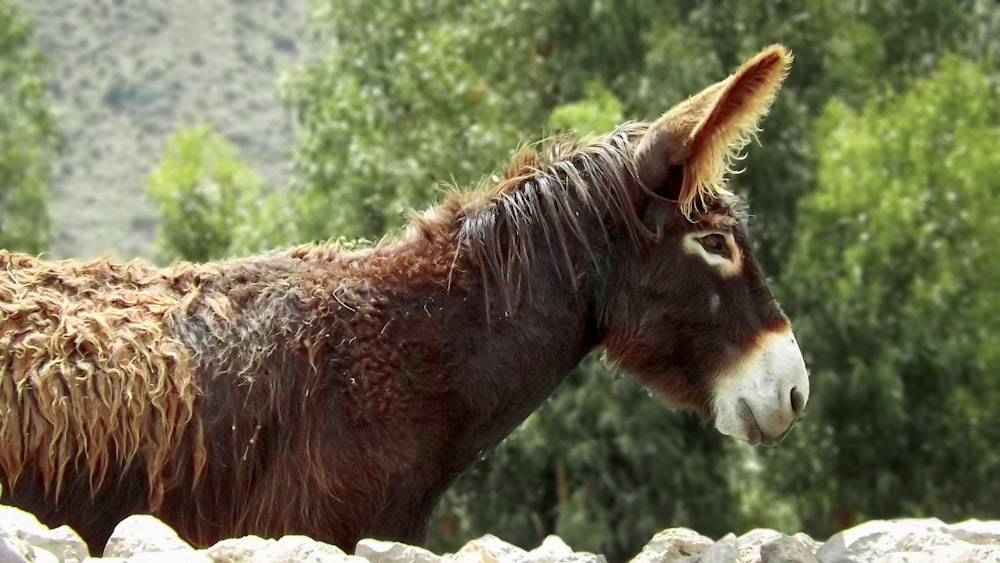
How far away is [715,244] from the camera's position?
571 cm

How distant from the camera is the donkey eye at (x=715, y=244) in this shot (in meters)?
5.70

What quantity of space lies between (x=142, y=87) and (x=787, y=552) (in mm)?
38817

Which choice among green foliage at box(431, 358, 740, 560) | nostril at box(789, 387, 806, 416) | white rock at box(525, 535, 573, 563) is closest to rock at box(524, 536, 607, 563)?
white rock at box(525, 535, 573, 563)

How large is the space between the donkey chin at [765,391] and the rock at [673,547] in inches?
20.7

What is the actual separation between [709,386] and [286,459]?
Result: 1.72m

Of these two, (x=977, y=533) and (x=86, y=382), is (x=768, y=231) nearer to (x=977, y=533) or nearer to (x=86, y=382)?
(x=977, y=533)

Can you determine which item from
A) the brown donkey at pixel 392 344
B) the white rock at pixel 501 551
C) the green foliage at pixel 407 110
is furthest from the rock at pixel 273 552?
the green foliage at pixel 407 110

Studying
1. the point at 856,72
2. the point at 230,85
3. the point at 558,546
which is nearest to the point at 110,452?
the point at 558,546

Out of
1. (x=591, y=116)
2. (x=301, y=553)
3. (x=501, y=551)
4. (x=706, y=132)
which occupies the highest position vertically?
(x=301, y=553)

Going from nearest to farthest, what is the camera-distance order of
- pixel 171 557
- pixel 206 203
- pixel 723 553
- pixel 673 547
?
pixel 171 557 < pixel 723 553 < pixel 673 547 < pixel 206 203

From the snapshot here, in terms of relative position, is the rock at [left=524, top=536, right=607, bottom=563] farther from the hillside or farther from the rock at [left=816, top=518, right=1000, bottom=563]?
the hillside

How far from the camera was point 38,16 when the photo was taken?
42.6 m

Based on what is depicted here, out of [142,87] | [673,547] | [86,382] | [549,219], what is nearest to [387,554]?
[673,547]

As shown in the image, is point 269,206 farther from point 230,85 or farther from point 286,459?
point 230,85
